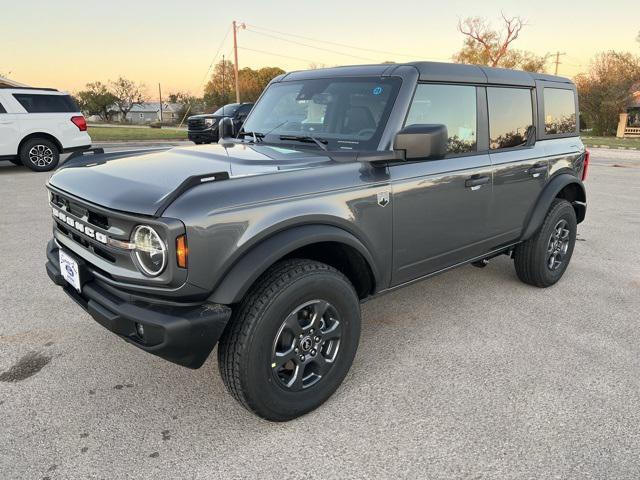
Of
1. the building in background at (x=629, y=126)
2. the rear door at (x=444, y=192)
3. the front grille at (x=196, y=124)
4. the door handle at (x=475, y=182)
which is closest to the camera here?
the rear door at (x=444, y=192)

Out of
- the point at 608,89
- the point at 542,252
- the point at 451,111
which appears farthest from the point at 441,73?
the point at 608,89

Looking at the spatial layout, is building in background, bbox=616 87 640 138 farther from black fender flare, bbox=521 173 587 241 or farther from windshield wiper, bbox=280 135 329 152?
windshield wiper, bbox=280 135 329 152

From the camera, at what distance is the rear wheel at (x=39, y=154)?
10.7 m

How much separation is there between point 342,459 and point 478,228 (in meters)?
1.96

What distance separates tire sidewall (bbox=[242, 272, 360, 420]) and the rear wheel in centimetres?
1062

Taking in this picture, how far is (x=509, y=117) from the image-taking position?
3.79 metres

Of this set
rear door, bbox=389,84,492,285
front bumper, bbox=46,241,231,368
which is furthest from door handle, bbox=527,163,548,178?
front bumper, bbox=46,241,231,368

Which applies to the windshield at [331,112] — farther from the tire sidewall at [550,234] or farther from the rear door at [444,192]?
the tire sidewall at [550,234]

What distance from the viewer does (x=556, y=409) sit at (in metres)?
2.62

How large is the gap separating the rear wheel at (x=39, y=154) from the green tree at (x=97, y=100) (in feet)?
242

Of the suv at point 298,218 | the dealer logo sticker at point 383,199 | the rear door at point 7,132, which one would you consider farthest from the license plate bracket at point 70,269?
the rear door at point 7,132

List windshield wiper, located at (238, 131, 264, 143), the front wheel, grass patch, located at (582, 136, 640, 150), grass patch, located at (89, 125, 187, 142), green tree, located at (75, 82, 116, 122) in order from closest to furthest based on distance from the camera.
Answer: the front wheel < windshield wiper, located at (238, 131, 264, 143) < grass patch, located at (89, 125, 187, 142) < grass patch, located at (582, 136, 640, 150) < green tree, located at (75, 82, 116, 122)

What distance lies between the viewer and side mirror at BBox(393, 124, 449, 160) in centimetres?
259

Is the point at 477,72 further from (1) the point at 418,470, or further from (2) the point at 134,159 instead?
(1) the point at 418,470
